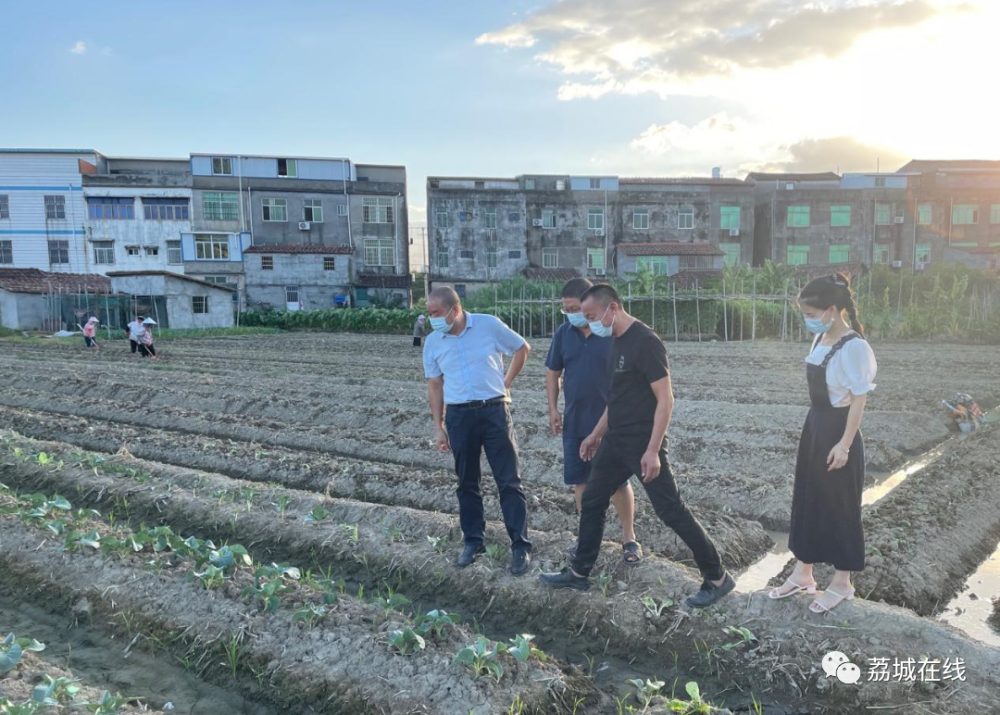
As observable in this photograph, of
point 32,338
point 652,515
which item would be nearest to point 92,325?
point 32,338

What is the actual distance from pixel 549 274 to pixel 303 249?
13691 mm

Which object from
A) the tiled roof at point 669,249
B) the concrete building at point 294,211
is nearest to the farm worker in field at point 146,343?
the concrete building at point 294,211

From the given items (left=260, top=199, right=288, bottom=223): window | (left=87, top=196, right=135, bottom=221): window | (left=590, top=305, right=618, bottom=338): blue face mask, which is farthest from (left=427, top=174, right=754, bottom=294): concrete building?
(left=590, top=305, right=618, bottom=338): blue face mask

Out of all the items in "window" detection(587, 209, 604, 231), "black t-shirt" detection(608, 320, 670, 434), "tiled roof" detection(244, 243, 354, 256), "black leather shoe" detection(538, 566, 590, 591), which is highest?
"window" detection(587, 209, 604, 231)

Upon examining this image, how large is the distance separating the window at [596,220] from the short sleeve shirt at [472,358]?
37938mm

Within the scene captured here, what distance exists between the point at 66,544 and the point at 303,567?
164 cm

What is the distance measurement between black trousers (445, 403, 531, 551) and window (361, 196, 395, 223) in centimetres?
3890

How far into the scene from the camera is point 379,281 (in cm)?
4106

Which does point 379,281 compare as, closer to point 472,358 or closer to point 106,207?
point 106,207

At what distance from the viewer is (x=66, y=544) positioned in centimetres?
509

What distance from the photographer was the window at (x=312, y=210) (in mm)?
41188

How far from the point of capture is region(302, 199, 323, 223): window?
41188 mm

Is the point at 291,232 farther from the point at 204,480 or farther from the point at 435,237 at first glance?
the point at 204,480

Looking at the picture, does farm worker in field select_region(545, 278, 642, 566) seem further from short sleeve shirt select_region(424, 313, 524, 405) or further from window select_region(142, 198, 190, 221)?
window select_region(142, 198, 190, 221)
